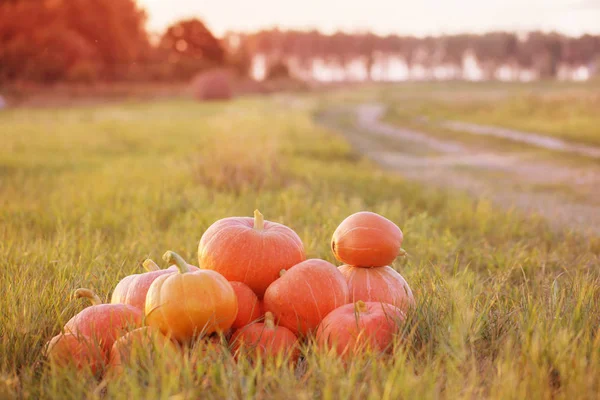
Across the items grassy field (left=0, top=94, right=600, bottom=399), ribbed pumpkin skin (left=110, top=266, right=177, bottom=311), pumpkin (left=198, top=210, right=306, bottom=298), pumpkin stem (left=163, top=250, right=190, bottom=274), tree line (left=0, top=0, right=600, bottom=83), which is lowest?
grassy field (left=0, top=94, right=600, bottom=399)

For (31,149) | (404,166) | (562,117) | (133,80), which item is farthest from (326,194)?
(133,80)

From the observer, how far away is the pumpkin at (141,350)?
208 centimetres

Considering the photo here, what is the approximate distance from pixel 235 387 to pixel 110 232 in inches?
120

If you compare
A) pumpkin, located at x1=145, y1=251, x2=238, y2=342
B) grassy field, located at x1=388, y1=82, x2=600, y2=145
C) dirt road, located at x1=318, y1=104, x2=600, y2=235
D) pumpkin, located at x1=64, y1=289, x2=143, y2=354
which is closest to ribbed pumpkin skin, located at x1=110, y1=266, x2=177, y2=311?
pumpkin, located at x1=64, y1=289, x2=143, y2=354

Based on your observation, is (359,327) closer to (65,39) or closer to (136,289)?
(136,289)

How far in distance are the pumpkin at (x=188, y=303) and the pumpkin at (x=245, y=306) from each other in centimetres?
21

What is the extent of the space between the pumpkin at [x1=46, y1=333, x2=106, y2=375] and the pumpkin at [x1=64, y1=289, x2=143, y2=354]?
46mm

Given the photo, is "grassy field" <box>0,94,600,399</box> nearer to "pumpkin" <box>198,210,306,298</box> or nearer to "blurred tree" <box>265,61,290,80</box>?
"pumpkin" <box>198,210,306,298</box>

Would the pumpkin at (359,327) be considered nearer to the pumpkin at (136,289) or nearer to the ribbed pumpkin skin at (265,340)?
the ribbed pumpkin skin at (265,340)

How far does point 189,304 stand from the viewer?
2275 mm

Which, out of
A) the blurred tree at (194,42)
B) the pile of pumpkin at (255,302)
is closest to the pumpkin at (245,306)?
the pile of pumpkin at (255,302)

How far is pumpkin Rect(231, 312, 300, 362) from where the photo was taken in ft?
7.64

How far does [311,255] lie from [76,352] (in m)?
1.84

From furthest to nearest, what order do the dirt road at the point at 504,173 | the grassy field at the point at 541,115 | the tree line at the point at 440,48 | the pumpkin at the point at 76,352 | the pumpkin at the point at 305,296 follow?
the tree line at the point at 440,48 < the grassy field at the point at 541,115 < the dirt road at the point at 504,173 < the pumpkin at the point at 305,296 < the pumpkin at the point at 76,352
